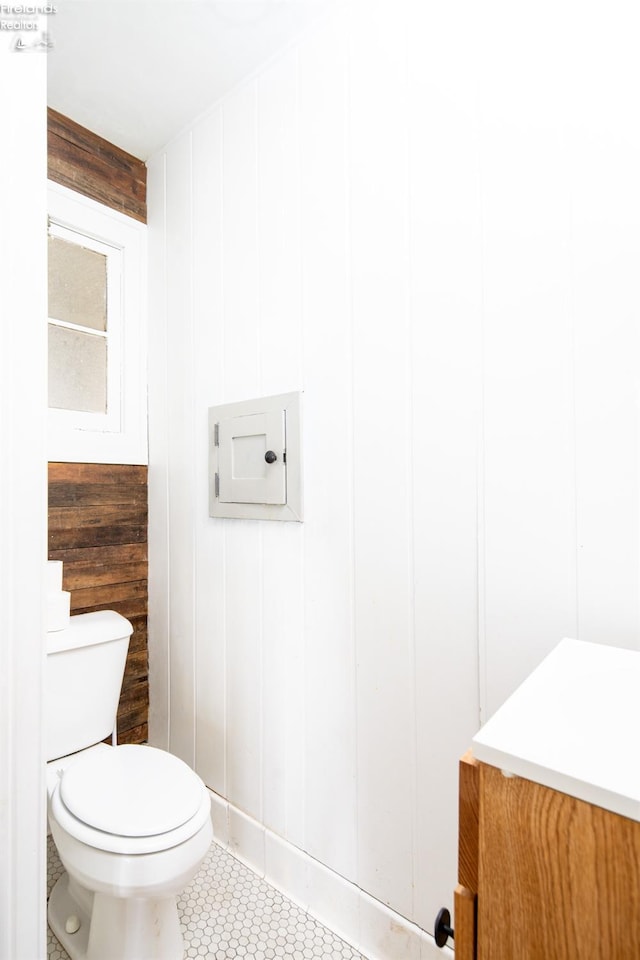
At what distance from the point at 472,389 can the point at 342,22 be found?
105 cm

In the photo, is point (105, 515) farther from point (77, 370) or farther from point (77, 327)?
point (77, 327)

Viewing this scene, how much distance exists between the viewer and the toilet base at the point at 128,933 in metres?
1.17

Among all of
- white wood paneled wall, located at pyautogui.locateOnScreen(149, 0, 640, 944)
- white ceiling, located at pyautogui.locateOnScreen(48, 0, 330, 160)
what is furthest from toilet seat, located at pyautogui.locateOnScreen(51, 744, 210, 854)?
white ceiling, located at pyautogui.locateOnScreen(48, 0, 330, 160)

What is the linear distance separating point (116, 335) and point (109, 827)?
1.55 m

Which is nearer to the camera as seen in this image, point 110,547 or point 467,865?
point 467,865

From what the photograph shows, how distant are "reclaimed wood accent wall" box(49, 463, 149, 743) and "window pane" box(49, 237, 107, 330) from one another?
1.72ft

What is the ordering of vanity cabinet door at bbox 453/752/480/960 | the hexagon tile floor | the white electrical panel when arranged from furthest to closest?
the white electrical panel
the hexagon tile floor
vanity cabinet door at bbox 453/752/480/960

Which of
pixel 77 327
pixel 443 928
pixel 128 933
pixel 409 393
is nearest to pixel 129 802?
pixel 128 933

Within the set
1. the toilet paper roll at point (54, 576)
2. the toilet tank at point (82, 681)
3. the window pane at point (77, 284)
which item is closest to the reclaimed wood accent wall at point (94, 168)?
the window pane at point (77, 284)

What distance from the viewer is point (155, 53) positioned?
1.47 meters

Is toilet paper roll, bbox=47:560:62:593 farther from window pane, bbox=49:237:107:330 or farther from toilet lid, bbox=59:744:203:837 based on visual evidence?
window pane, bbox=49:237:107:330

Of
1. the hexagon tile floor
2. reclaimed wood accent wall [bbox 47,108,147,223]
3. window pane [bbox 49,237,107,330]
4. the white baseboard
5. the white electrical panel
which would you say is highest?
reclaimed wood accent wall [bbox 47,108,147,223]

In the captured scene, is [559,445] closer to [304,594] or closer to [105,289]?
[304,594]

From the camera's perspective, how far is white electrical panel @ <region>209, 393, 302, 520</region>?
143 cm
